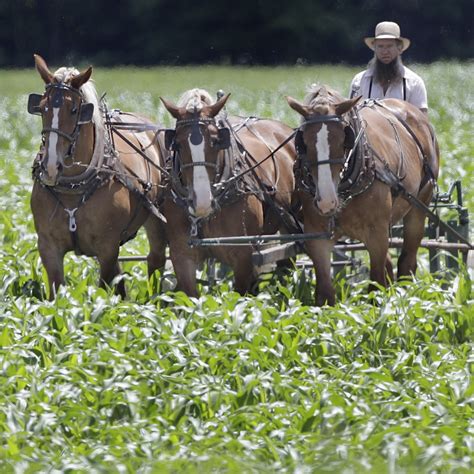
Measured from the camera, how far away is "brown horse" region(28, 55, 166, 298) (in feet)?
26.8

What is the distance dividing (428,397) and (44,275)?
3381 mm

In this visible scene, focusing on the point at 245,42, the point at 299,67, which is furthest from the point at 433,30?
the point at 299,67

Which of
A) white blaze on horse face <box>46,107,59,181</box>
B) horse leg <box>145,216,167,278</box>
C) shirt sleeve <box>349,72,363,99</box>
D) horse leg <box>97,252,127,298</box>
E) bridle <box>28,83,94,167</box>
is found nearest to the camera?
white blaze on horse face <box>46,107,59,181</box>

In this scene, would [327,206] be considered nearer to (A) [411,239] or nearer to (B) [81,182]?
(B) [81,182]

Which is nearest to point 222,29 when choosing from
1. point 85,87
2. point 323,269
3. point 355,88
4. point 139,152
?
point 355,88

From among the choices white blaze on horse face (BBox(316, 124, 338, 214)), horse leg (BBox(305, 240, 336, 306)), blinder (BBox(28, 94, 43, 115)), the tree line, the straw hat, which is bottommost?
horse leg (BBox(305, 240, 336, 306))

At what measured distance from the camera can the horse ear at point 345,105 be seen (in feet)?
27.2

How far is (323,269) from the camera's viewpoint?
8844 mm

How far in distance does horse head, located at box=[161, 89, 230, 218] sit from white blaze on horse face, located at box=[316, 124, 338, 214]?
57 centimetres

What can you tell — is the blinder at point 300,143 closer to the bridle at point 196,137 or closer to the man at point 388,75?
the bridle at point 196,137

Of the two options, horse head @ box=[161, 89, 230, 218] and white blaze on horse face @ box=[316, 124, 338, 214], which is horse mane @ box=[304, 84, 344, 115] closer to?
white blaze on horse face @ box=[316, 124, 338, 214]

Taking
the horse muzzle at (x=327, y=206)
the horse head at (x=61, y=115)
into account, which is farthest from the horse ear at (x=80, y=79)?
the horse muzzle at (x=327, y=206)

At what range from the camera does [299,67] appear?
3612cm

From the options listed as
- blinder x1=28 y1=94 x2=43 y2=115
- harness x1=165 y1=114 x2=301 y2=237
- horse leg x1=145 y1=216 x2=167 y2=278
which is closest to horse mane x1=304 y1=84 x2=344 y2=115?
harness x1=165 y1=114 x2=301 y2=237
